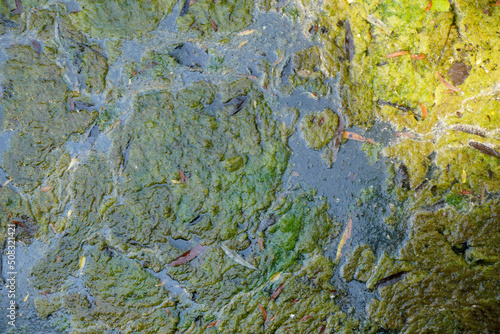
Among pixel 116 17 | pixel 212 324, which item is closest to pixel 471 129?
pixel 212 324

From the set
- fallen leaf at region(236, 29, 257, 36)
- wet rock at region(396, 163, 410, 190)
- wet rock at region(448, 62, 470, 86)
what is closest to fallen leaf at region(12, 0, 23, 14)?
fallen leaf at region(236, 29, 257, 36)

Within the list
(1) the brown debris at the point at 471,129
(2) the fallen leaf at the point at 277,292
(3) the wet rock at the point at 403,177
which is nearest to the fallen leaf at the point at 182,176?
(2) the fallen leaf at the point at 277,292

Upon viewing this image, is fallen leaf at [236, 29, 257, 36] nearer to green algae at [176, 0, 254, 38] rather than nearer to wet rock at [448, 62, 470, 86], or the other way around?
green algae at [176, 0, 254, 38]

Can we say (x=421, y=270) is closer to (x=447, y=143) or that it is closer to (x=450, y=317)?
(x=450, y=317)

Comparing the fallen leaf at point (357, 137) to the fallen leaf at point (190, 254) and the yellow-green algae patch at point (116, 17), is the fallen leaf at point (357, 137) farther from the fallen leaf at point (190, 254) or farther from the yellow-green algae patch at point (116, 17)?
the yellow-green algae patch at point (116, 17)

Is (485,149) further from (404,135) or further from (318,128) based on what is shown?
(318,128)

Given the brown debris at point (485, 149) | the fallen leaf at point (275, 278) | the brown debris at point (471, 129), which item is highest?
the brown debris at point (471, 129)
